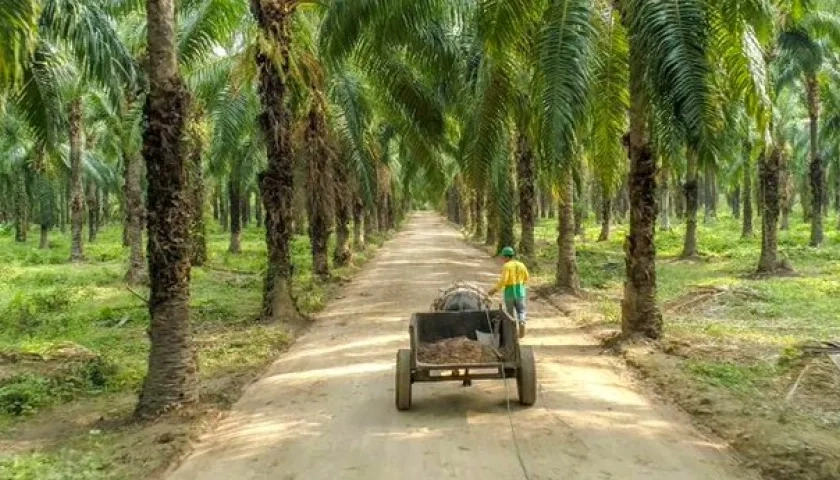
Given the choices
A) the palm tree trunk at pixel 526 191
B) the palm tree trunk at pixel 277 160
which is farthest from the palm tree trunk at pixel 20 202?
the palm tree trunk at pixel 277 160

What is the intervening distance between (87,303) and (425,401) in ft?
40.2

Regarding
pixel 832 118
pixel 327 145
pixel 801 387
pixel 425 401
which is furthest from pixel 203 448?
pixel 832 118

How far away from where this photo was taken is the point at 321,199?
862 inches

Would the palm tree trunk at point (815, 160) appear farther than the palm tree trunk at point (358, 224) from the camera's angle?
No

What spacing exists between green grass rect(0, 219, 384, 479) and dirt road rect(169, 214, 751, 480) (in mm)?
957

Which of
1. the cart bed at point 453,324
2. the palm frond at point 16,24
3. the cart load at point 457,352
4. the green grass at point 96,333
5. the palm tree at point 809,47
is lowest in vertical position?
the green grass at point 96,333

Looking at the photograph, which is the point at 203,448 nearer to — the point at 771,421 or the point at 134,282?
the point at 771,421

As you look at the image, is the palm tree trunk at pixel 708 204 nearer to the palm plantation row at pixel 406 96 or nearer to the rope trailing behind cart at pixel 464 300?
the palm plantation row at pixel 406 96

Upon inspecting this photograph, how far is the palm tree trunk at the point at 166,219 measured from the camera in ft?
29.5

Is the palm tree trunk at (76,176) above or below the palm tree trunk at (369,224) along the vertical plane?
above

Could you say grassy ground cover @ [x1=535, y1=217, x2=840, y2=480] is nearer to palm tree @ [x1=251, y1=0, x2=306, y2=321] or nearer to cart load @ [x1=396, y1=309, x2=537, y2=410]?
cart load @ [x1=396, y1=309, x2=537, y2=410]

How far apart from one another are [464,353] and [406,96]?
10.6m

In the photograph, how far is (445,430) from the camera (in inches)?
319

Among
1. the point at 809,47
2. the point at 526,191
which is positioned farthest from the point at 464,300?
the point at 809,47
